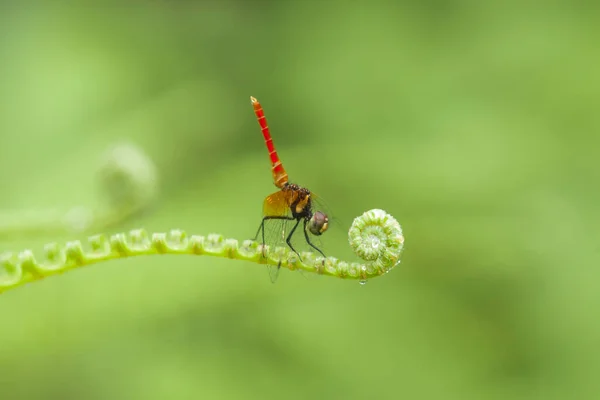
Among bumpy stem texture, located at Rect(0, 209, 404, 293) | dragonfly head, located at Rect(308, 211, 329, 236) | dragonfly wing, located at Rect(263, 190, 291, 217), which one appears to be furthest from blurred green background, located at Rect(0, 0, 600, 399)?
bumpy stem texture, located at Rect(0, 209, 404, 293)

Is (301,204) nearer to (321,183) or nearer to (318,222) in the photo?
(318,222)

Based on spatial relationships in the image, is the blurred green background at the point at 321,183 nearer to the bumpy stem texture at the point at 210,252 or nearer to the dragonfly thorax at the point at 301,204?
the dragonfly thorax at the point at 301,204

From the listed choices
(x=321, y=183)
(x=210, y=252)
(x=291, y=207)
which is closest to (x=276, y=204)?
(x=291, y=207)

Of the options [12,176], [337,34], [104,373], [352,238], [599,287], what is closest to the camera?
[352,238]

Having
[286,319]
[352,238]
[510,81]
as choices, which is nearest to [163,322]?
[286,319]

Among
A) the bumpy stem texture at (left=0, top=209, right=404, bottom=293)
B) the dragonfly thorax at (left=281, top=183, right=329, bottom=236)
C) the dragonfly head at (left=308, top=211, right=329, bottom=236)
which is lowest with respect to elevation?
the bumpy stem texture at (left=0, top=209, right=404, bottom=293)

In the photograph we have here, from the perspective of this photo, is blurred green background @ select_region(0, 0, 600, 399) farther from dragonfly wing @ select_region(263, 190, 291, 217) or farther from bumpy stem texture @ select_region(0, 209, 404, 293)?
bumpy stem texture @ select_region(0, 209, 404, 293)

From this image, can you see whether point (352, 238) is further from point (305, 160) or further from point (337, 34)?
point (337, 34)
